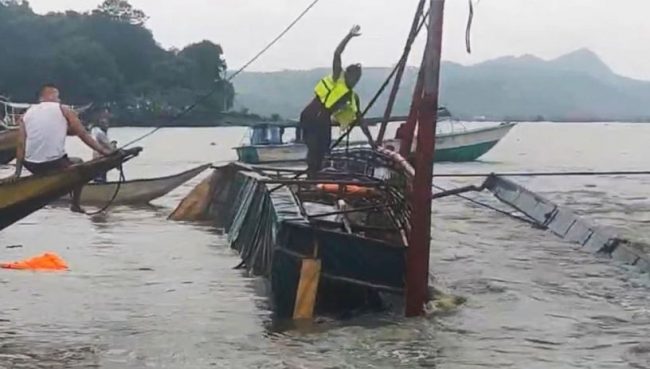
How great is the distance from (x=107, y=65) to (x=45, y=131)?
11950 cm

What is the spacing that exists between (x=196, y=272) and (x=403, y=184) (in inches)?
150

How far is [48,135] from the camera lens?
12.7m

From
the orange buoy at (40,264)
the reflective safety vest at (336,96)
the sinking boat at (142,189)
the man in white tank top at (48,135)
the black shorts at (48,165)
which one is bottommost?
the orange buoy at (40,264)

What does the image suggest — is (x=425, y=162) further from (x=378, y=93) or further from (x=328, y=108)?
(x=378, y=93)

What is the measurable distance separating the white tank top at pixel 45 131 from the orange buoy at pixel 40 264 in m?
4.31

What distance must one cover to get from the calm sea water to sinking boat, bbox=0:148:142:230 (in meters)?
1.26

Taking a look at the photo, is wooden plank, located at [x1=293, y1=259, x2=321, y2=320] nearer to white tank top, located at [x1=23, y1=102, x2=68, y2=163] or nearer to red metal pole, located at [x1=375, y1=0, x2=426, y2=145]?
white tank top, located at [x1=23, y1=102, x2=68, y2=163]

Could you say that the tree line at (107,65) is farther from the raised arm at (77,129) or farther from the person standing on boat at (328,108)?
the raised arm at (77,129)

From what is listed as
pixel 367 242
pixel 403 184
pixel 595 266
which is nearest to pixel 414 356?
pixel 367 242

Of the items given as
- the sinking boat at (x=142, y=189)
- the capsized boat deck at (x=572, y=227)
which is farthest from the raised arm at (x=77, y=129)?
the sinking boat at (x=142, y=189)

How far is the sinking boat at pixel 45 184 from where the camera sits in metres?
12.6

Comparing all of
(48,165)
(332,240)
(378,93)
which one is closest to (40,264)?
(48,165)

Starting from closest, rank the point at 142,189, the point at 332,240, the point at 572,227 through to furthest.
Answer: the point at 332,240, the point at 572,227, the point at 142,189

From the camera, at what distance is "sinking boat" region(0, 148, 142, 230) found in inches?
494
